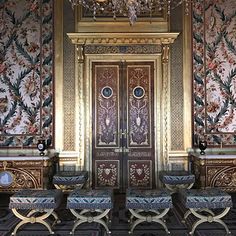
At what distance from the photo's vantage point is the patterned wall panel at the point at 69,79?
6.22 m

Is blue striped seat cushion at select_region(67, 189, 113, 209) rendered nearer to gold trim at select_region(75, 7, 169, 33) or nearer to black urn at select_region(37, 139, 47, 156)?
black urn at select_region(37, 139, 47, 156)

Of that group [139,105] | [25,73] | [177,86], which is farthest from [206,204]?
[25,73]

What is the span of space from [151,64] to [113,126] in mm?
1245

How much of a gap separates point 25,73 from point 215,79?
3266 mm

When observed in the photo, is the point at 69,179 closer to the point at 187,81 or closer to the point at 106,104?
the point at 106,104

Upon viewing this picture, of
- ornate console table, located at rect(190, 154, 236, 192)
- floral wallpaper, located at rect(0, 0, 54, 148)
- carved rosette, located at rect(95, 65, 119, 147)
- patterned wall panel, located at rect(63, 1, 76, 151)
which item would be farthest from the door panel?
floral wallpaper, located at rect(0, 0, 54, 148)

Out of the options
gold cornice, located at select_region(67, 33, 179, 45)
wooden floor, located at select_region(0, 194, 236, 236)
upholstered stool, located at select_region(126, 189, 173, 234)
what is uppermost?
gold cornice, located at select_region(67, 33, 179, 45)

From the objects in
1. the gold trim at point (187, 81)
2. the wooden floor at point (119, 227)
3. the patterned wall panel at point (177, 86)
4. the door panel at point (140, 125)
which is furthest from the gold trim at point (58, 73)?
the gold trim at point (187, 81)

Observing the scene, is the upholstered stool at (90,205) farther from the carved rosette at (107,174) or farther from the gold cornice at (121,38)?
the gold cornice at (121,38)

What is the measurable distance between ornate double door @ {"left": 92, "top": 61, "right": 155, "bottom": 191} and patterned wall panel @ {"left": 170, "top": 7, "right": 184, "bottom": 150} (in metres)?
0.35

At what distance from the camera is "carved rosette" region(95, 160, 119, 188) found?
6195mm

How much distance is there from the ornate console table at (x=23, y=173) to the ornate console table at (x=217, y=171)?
95.0 inches

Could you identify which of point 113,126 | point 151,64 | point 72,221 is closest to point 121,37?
point 151,64

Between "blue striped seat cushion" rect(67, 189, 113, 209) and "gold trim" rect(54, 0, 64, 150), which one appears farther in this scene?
"gold trim" rect(54, 0, 64, 150)
